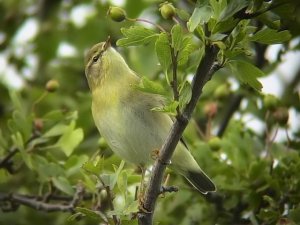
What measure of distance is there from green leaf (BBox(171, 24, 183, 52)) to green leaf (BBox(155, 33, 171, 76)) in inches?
1.3

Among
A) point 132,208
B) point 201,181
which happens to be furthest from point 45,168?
point 132,208

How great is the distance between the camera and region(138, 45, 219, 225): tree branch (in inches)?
104

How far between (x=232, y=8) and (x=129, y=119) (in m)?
1.34

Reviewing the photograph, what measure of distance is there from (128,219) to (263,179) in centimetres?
111

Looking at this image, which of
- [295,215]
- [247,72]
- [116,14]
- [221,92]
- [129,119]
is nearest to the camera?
[247,72]

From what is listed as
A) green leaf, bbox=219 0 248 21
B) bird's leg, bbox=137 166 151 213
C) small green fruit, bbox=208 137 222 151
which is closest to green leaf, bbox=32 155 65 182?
bird's leg, bbox=137 166 151 213

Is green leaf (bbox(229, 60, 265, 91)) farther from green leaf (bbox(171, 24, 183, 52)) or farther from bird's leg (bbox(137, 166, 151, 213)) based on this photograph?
bird's leg (bbox(137, 166, 151, 213))

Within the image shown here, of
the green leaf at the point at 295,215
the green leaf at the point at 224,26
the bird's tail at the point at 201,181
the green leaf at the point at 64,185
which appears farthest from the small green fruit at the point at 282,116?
the green leaf at the point at 224,26

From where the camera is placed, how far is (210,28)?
271cm

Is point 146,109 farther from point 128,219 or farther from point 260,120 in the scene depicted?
point 260,120

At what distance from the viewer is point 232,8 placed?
8.62 ft

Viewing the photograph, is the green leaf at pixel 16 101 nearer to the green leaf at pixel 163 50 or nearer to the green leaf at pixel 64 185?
the green leaf at pixel 64 185

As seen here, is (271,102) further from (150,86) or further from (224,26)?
(224,26)

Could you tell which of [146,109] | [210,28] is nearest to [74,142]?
[146,109]
